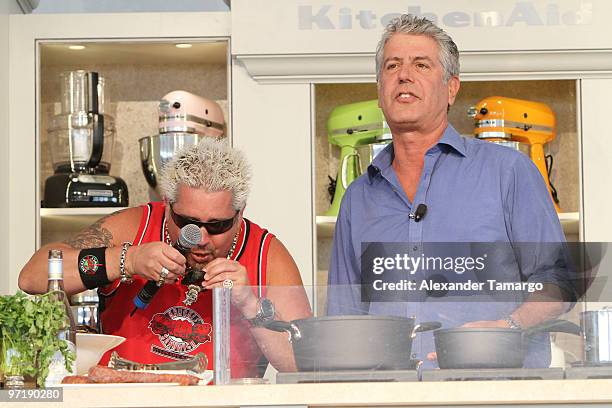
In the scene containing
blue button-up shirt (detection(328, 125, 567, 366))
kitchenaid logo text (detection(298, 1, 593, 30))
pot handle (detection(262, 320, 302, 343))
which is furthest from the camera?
kitchenaid logo text (detection(298, 1, 593, 30))

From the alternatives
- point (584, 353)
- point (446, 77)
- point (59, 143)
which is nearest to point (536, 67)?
point (446, 77)

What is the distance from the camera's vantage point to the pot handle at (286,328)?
1.58 meters

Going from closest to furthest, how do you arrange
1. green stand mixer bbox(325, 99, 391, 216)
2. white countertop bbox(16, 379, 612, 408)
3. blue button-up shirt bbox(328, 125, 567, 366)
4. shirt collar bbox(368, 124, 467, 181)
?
white countertop bbox(16, 379, 612, 408) → blue button-up shirt bbox(328, 125, 567, 366) → shirt collar bbox(368, 124, 467, 181) → green stand mixer bbox(325, 99, 391, 216)

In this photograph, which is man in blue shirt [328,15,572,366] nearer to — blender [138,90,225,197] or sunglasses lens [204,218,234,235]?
sunglasses lens [204,218,234,235]

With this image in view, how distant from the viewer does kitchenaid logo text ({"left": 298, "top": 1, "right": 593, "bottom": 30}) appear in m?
3.10

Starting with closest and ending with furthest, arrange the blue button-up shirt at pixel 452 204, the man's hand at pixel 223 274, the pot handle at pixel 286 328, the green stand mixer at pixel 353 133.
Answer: the pot handle at pixel 286 328
the man's hand at pixel 223 274
the blue button-up shirt at pixel 452 204
the green stand mixer at pixel 353 133

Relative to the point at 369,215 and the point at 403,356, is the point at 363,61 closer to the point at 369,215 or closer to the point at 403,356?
the point at 369,215

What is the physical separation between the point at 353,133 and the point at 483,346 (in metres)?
1.74

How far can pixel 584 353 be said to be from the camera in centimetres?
155

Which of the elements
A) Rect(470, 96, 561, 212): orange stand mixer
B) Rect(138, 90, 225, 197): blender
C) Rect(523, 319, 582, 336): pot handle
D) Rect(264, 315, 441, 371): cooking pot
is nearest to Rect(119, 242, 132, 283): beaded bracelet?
Rect(264, 315, 441, 371): cooking pot

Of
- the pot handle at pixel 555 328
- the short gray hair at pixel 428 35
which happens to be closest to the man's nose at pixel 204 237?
the short gray hair at pixel 428 35

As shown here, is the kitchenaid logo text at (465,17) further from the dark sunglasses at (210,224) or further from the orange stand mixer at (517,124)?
the dark sunglasses at (210,224)

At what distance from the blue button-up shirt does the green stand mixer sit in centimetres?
79

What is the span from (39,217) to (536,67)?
141 cm
